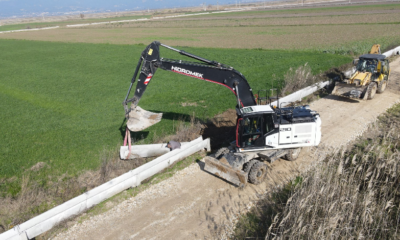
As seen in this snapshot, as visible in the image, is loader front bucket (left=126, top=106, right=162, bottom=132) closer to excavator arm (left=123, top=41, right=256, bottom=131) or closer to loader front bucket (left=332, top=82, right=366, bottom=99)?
excavator arm (left=123, top=41, right=256, bottom=131)

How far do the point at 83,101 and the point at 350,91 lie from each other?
17129 millimetres

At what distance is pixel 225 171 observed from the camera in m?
10.8

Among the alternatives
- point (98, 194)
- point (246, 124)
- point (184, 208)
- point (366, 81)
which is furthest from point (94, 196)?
point (366, 81)

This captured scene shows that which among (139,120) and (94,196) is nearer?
(94,196)

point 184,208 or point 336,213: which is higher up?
point 336,213

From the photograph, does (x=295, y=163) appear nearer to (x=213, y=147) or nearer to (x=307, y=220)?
(x=213, y=147)

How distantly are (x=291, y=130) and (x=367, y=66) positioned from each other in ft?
37.6

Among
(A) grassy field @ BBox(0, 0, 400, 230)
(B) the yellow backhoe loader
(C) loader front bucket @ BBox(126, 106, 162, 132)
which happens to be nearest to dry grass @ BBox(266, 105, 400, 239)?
(C) loader front bucket @ BBox(126, 106, 162, 132)

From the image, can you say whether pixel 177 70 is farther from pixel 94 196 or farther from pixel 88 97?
pixel 88 97

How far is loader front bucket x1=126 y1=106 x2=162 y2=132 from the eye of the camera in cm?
1134

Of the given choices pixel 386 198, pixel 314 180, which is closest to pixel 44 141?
pixel 314 180

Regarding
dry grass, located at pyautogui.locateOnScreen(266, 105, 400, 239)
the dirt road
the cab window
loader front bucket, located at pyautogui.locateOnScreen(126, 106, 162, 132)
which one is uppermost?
loader front bucket, located at pyautogui.locateOnScreen(126, 106, 162, 132)

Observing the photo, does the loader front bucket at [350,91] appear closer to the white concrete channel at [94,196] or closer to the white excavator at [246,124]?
the white excavator at [246,124]

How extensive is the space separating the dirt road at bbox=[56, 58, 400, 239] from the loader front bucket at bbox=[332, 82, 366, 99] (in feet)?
19.0
